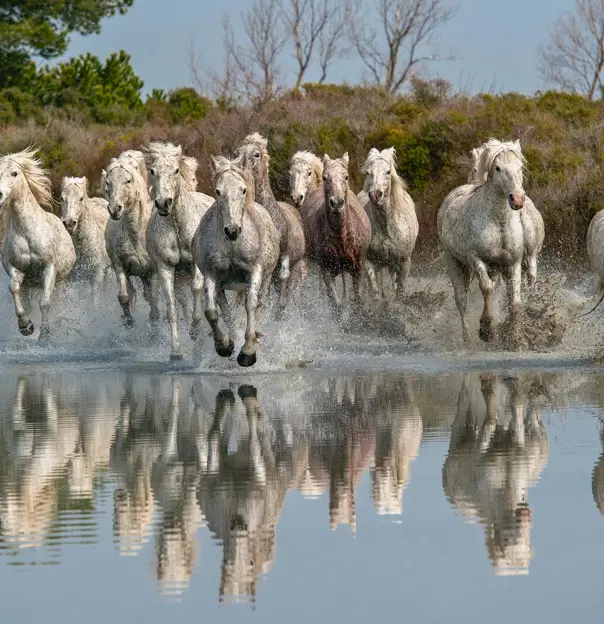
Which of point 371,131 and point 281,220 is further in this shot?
point 371,131

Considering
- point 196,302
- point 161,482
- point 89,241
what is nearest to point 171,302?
point 196,302

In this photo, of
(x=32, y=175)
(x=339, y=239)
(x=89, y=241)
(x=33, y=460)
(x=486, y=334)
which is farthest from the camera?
(x=89, y=241)

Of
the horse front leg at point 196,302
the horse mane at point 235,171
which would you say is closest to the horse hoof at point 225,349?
the horse mane at point 235,171

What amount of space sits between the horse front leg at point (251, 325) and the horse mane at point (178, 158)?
5.90 feet

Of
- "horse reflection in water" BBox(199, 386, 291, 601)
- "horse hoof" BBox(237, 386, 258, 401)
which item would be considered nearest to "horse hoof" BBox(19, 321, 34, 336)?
"horse hoof" BBox(237, 386, 258, 401)

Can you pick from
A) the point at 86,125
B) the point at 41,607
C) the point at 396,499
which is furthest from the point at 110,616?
the point at 86,125

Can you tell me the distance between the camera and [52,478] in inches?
305

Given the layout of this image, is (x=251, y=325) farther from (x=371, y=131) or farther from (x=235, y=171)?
(x=371, y=131)

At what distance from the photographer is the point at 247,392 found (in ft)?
38.9

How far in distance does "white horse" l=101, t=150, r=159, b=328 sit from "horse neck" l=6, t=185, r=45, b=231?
0.90 m

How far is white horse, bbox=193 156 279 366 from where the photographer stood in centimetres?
1334

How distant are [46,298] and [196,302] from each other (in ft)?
7.12

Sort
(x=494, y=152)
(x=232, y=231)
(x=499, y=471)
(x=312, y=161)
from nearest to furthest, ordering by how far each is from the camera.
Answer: (x=499, y=471), (x=232, y=231), (x=494, y=152), (x=312, y=161)

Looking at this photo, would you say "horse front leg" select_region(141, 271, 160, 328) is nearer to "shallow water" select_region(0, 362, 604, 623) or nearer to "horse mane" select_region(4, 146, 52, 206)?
"horse mane" select_region(4, 146, 52, 206)
